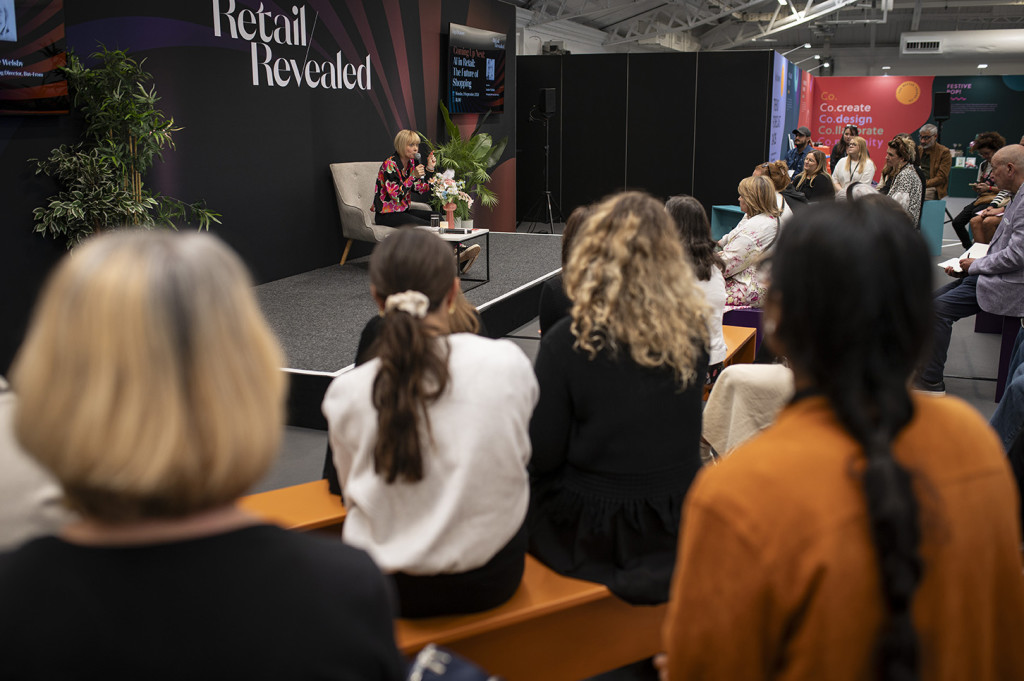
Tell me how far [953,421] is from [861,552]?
20 centimetres

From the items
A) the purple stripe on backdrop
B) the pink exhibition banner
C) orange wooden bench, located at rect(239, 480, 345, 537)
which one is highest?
the pink exhibition banner

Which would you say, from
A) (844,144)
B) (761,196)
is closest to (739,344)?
(761,196)

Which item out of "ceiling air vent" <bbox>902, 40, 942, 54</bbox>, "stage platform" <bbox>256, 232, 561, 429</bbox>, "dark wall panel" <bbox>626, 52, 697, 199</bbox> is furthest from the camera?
"ceiling air vent" <bbox>902, 40, 942, 54</bbox>

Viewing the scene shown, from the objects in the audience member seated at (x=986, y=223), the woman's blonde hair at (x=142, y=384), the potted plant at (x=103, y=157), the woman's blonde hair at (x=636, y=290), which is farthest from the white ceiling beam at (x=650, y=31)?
the woman's blonde hair at (x=142, y=384)

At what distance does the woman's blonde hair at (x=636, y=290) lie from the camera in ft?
6.23

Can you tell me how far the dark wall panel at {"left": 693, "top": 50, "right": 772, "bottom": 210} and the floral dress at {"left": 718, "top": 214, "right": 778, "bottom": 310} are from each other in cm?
714

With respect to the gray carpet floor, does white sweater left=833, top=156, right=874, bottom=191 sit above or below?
above

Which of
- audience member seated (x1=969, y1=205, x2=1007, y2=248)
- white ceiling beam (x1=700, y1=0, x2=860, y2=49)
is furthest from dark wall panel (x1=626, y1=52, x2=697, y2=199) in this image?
audience member seated (x1=969, y1=205, x2=1007, y2=248)

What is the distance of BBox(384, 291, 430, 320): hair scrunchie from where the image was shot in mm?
1603

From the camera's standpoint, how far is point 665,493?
1966mm

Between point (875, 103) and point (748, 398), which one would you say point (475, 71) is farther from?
point (875, 103)

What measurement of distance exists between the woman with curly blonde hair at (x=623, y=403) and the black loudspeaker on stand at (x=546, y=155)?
868 cm

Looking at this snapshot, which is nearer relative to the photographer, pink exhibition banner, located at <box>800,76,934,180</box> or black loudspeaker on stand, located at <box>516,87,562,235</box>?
black loudspeaker on stand, located at <box>516,87,562,235</box>

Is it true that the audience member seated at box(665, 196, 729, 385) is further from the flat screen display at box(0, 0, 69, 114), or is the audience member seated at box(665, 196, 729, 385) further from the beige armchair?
the beige armchair
